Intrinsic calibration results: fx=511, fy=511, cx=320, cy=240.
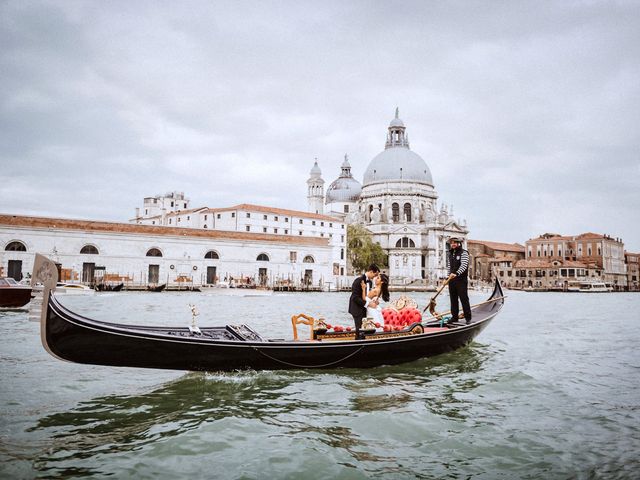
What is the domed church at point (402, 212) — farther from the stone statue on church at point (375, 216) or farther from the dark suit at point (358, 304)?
the dark suit at point (358, 304)

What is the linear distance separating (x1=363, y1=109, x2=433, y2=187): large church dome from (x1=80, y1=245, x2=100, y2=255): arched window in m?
34.8

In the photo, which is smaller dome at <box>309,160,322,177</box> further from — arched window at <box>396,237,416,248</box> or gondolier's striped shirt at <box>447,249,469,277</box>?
gondolier's striped shirt at <box>447,249,469,277</box>

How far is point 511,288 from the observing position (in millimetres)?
58625

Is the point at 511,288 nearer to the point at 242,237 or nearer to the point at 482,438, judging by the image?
the point at 242,237

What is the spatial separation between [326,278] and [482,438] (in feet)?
103

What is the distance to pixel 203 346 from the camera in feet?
17.3

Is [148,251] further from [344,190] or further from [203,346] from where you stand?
[344,190]

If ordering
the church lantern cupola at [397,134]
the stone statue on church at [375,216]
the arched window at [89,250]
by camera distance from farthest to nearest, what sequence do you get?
the church lantern cupola at [397,134] < the stone statue on church at [375,216] < the arched window at [89,250]

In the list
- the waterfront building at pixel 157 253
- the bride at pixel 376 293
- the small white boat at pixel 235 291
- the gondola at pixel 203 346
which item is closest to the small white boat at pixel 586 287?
the waterfront building at pixel 157 253

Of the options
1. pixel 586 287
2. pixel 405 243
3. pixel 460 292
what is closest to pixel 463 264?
pixel 460 292

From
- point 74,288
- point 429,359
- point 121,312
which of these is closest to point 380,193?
point 74,288

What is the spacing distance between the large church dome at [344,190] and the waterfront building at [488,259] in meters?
15.4

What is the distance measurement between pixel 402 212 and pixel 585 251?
24.9 metres

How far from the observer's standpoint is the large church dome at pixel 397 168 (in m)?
55.4
